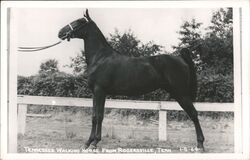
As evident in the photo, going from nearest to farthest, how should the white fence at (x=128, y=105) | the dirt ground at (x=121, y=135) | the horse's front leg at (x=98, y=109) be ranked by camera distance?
the horse's front leg at (x=98, y=109), the dirt ground at (x=121, y=135), the white fence at (x=128, y=105)

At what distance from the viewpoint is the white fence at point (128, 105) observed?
15.1 feet

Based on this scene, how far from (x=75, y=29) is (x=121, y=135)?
1.38 metres

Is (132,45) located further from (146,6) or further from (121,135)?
(121,135)

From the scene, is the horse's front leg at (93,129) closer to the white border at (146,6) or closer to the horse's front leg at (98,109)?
the horse's front leg at (98,109)

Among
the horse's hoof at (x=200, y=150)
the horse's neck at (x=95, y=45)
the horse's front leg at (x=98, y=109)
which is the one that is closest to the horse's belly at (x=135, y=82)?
the horse's front leg at (x=98, y=109)

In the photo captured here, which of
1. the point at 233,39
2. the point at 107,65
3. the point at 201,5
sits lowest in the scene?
the point at 107,65

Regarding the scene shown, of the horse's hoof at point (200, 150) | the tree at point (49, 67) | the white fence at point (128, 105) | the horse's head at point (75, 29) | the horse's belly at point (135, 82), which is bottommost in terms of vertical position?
the horse's hoof at point (200, 150)

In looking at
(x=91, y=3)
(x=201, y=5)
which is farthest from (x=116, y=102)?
(x=201, y=5)

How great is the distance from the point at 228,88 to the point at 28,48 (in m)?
2.44

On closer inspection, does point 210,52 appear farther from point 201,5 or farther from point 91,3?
point 91,3

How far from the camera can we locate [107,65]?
4473 millimetres

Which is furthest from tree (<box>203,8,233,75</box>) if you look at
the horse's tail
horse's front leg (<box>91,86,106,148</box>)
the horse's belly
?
horse's front leg (<box>91,86,106,148</box>)

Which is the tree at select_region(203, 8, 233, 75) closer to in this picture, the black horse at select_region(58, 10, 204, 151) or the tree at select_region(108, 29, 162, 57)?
the black horse at select_region(58, 10, 204, 151)

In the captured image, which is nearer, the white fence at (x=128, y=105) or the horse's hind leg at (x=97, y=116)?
the horse's hind leg at (x=97, y=116)
